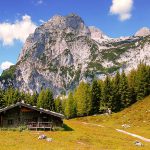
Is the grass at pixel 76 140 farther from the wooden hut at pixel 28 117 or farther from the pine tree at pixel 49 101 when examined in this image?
the pine tree at pixel 49 101

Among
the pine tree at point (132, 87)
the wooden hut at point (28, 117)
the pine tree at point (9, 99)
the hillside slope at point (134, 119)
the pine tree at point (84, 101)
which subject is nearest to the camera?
the wooden hut at point (28, 117)

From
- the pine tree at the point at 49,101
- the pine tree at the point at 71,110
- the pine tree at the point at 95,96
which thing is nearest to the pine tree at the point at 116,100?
the pine tree at the point at 95,96

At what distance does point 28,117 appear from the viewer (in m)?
74.0

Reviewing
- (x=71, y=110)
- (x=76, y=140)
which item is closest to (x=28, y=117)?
(x=76, y=140)

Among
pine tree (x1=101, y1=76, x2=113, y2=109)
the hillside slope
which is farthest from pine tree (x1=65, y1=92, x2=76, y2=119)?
the hillside slope

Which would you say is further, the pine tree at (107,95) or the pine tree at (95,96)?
the pine tree at (95,96)

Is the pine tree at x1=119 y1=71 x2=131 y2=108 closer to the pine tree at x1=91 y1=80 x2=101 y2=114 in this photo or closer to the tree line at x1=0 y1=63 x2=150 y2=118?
the tree line at x1=0 y1=63 x2=150 y2=118

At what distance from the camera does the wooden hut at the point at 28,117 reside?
238ft

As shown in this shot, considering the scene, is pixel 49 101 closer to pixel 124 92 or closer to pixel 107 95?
pixel 107 95

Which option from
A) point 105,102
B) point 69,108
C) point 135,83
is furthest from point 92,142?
point 69,108

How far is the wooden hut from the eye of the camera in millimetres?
72481

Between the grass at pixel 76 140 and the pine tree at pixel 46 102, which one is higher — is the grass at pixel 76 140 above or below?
below

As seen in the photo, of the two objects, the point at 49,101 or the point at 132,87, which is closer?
the point at 132,87

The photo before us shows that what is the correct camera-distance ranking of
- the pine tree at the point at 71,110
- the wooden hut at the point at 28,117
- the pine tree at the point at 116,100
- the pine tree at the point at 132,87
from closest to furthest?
the wooden hut at the point at 28,117
the pine tree at the point at 116,100
the pine tree at the point at 132,87
the pine tree at the point at 71,110
